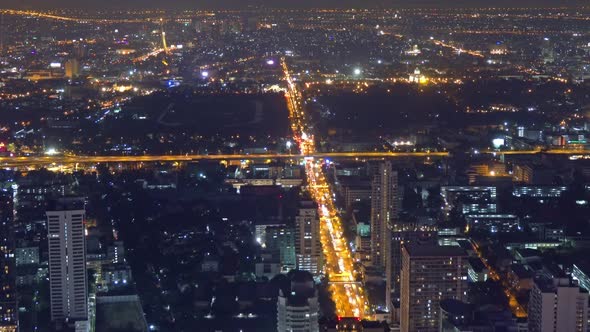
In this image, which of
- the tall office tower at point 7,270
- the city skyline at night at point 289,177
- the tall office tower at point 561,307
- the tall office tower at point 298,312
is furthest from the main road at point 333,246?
the tall office tower at point 7,270

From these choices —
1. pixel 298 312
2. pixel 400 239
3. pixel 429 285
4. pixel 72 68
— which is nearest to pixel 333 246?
pixel 400 239

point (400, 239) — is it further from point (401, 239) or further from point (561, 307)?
point (561, 307)

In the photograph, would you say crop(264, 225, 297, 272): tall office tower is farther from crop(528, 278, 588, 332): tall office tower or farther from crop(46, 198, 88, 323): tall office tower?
crop(528, 278, 588, 332): tall office tower

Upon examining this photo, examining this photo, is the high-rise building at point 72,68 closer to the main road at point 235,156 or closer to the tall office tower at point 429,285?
the main road at point 235,156

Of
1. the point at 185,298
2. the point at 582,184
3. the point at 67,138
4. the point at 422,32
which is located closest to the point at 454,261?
the point at 185,298

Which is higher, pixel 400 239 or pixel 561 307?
A: pixel 400 239

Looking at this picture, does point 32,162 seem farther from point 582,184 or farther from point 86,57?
point 86,57
